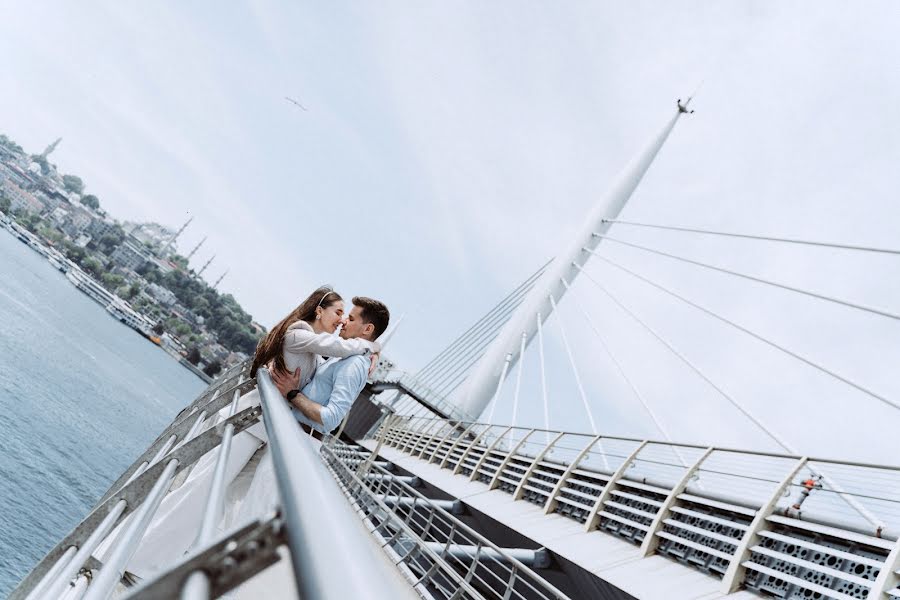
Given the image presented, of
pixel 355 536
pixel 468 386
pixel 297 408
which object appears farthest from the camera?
pixel 468 386

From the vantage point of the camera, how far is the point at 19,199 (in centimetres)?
11606

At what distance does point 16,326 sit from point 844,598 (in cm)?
4923

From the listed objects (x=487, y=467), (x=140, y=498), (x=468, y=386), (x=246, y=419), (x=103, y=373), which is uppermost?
(x=468, y=386)

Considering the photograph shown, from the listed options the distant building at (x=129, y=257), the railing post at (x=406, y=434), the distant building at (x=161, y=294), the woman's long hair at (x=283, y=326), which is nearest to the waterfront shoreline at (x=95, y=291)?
the distant building at (x=161, y=294)

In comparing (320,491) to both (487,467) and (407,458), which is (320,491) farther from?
(407,458)

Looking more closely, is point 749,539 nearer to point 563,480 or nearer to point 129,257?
point 563,480

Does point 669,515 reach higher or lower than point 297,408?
higher

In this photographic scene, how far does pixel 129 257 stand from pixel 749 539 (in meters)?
148

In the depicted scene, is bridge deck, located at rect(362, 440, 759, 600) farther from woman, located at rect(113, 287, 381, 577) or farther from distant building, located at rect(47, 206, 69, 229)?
distant building, located at rect(47, 206, 69, 229)

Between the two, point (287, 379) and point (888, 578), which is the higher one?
point (888, 578)

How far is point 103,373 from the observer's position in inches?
1929

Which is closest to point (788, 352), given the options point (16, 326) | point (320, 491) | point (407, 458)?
point (320, 491)

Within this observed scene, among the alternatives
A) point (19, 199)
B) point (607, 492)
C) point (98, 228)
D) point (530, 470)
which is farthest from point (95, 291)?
point (607, 492)

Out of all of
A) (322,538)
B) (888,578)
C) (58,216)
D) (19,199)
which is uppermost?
(888,578)
